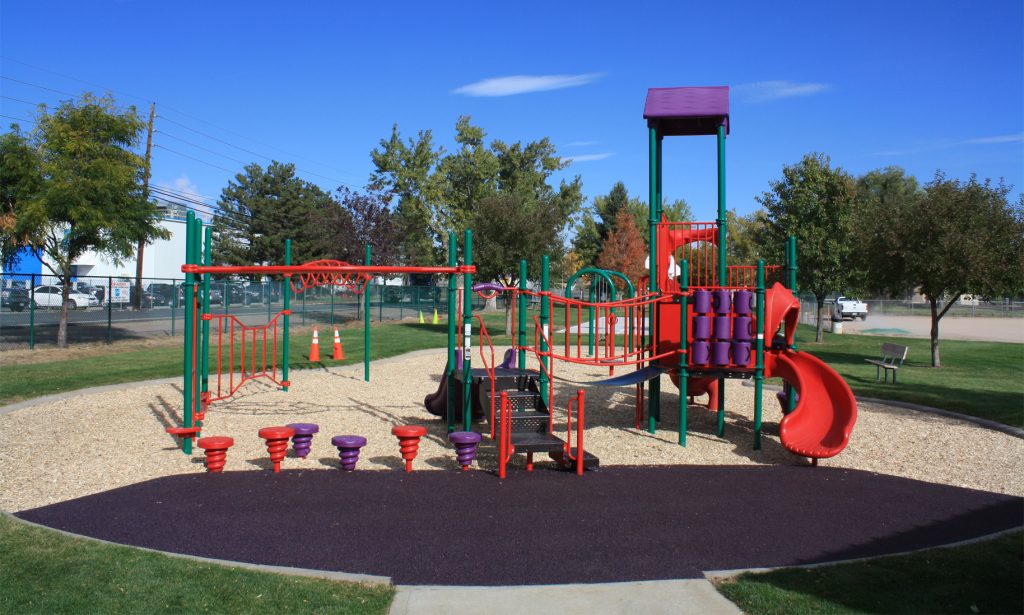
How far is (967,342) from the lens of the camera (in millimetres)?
28078

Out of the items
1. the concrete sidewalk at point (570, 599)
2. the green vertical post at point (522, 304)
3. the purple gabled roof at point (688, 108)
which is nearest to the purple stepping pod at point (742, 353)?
the green vertical post at point (522, 304)

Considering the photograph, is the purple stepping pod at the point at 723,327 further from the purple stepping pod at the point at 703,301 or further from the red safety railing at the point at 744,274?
the red safety railing at the point at 744,274

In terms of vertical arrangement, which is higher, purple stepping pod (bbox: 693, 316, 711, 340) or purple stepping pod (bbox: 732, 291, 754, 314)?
purple stepping pod (bbox: 732, 291, 754, 314)

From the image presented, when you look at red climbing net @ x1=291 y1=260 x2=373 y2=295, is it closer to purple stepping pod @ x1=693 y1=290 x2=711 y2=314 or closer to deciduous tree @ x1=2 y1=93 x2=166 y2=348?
purple stepping pod @ x1=693 y1=290 x2=711 y2=314

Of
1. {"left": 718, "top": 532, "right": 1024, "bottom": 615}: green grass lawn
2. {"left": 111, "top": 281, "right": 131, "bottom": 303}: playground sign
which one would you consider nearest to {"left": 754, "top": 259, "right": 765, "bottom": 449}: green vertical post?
{"left": 718, "top": 532, "right": 1024, "bottom": 615}: green grass lawn

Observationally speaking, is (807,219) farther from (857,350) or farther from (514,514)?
(514,514)

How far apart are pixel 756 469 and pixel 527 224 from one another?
2046 centimetres

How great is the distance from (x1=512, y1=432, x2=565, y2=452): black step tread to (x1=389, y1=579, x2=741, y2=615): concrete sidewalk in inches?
121

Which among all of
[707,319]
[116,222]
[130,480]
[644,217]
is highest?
[644,217]

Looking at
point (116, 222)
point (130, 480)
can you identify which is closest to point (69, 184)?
point (116, 222)

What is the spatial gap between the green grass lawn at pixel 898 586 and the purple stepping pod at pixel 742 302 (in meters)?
4.38

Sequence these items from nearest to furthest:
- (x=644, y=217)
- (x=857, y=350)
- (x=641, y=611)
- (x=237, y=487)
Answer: (x=641, y=611) → (x=237, y=487) → (x=857, y=350) → (x=644, y=217)

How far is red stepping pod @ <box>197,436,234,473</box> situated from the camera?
306 inches

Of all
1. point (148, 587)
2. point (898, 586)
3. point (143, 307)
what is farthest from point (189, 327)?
point (143, 307)
